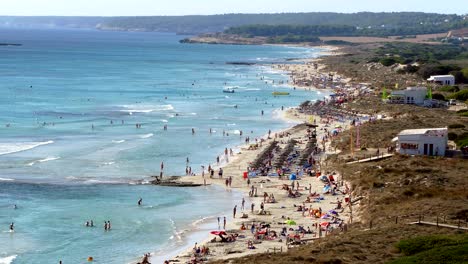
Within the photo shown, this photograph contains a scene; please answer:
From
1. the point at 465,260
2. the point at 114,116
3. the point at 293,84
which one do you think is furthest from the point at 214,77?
the point at 465,260

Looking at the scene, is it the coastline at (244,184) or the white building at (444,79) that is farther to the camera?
the white building at (444,79)

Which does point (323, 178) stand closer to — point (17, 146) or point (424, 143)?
point (424, 143)

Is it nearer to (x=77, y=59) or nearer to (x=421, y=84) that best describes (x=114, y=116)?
(x=421, y=84)

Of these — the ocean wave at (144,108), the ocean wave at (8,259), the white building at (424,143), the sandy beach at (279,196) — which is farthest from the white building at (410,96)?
the ocean wave at (8,259)

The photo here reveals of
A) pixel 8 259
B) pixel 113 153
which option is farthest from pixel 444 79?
pixel 8 259

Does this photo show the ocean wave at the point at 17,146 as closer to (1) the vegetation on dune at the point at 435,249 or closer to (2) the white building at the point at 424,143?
(2) the white building at the point at 424,143

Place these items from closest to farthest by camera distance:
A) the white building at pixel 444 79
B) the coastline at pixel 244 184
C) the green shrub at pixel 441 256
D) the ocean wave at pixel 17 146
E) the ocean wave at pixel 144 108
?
1. the green shrub at pixel 441 256
2. the coastline at pixel 244 184
3. the ocean wave at pixel 17 146
4. the ocean wave at pixel 144 108
5. the white building at pixel 444 79

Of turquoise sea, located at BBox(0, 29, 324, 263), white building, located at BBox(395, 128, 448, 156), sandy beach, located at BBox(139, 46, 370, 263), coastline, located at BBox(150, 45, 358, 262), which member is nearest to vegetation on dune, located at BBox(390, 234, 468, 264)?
sandy beach, located at BBox(139, 46, 370, 263)
